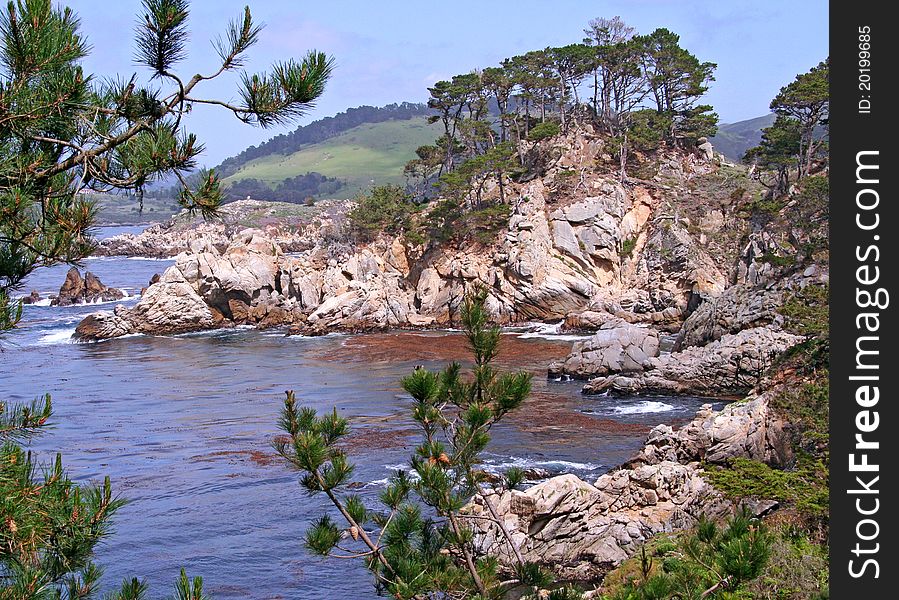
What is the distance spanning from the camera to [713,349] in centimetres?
3134

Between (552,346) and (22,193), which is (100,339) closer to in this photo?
(552,346)

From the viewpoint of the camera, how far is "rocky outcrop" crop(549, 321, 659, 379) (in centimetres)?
3356

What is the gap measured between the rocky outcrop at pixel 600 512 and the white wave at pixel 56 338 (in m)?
36.8

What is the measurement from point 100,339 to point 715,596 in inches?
1786

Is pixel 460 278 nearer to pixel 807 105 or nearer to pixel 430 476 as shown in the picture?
pixel 807 105

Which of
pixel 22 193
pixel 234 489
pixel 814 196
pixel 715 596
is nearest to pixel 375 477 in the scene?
pixel 234 489

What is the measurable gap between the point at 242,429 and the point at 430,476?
2154 centimetres

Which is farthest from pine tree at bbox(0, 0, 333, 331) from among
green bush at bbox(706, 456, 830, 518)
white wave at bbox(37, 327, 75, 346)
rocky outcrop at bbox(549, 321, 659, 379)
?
white wave at bbox(37, 327, 75, 346)

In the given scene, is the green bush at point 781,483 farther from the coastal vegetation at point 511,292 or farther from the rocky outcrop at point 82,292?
the rocky outcrop at point 82,292

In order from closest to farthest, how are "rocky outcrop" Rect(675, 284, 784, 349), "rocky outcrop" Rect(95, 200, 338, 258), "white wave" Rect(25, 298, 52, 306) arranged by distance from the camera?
"rocky outcrop" Rect(675, 284, 784, 349) < "white wave" Rect(25, 298, 52, 306) < "rocky outcrop" Rect(95, 200, 338, 258)

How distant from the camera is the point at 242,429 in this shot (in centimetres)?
2800

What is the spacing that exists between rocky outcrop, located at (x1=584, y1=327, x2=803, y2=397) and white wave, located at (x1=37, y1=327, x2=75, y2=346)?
3110 centimetres

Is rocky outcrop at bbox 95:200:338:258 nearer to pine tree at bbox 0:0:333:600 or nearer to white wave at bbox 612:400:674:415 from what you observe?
white wave at bbox 612:400:674:415

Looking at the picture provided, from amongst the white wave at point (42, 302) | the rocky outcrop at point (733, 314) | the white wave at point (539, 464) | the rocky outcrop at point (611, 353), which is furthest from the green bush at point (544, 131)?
the white wave at point (42, 302)
